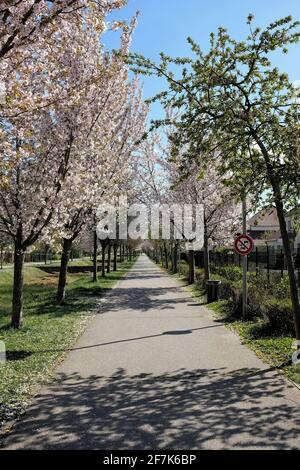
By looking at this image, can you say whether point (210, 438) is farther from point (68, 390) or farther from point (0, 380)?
point (0, 380)

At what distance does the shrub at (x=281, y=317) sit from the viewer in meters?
10.3

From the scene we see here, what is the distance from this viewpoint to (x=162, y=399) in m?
6.16

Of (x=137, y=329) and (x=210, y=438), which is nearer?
(x=210, y=438)

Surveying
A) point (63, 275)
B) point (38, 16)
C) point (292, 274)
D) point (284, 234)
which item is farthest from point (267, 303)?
point (63, 275)

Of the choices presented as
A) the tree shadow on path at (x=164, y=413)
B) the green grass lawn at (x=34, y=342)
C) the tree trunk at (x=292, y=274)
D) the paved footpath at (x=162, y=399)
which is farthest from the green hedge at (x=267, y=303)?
the green grass lawn at (x=34, y=342)

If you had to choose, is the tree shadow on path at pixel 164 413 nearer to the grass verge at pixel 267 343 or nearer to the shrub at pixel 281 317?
the grass verge at pixel 267 343

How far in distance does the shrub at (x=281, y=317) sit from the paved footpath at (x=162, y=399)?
97 centimetres

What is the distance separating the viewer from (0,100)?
6.20 meters

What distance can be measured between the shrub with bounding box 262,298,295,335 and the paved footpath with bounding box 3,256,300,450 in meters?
0.97

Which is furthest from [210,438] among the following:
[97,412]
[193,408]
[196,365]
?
[196,365]

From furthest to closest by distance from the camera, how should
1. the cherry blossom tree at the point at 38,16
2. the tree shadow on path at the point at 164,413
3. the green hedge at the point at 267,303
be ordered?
the green hedge at the point at 267,303, the cherry blossom tree at the point at 38,16, the tree shadow on path at the point at 164,413

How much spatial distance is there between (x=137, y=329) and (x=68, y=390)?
5.06m

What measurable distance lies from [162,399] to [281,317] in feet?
17.1

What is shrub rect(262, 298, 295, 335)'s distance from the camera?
10.3 m
